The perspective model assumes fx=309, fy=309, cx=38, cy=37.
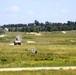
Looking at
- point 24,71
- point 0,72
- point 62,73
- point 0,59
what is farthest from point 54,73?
point 0,59

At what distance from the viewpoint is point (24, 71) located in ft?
93.1

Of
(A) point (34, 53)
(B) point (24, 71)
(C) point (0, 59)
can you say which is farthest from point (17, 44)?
(B) point (24, 71)

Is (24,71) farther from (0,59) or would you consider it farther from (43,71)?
(0,59)

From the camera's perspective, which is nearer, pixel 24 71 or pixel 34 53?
pixel 24 71

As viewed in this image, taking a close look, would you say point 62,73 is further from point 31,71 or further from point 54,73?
point 31,71

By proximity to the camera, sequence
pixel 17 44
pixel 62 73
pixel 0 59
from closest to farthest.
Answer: pixel 62 73, pixel 0 59, pixel 17 44

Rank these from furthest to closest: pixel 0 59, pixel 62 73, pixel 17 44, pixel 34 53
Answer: pixel 17 44
pixel 34 53
pixel 0 59
pixel 62 73

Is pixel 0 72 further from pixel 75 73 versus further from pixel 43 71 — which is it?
pixel 75 73

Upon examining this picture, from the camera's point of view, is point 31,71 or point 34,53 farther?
point 34,53

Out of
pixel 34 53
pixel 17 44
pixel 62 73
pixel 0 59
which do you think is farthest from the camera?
pixel 17 44

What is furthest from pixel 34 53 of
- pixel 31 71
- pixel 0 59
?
pixel 31 71

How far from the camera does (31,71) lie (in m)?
28.4

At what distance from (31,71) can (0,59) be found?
1543cm

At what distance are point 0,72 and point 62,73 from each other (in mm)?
5582
